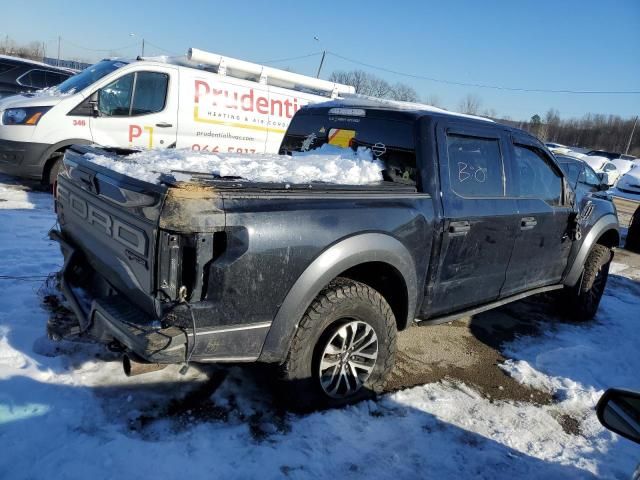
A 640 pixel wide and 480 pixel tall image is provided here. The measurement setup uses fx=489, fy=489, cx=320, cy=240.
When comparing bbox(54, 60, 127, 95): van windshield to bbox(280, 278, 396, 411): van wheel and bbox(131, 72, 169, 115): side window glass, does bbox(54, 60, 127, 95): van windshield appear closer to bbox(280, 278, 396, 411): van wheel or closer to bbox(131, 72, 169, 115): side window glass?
bbox(131, 72, 169, 115): side window glass

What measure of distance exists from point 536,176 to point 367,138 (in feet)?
5.46

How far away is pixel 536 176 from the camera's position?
14.1 ft

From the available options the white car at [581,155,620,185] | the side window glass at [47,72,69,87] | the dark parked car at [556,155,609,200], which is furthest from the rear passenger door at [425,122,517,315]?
the white car at [581,155,620,185]

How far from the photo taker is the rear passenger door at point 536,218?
403cm

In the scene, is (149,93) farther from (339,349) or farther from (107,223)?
(339,349)

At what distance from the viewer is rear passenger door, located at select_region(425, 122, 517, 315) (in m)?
3.39

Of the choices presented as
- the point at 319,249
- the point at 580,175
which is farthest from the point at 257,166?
the point at 580,175

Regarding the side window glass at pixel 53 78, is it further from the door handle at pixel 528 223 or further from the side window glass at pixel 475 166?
the door handle at pixel 528 223

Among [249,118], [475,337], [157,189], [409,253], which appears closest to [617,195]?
[249,118]

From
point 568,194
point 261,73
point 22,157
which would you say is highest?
point 261,73

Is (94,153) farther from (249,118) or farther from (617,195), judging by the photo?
(617,195)

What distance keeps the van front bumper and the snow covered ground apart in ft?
12.8

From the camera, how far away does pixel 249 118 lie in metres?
9.11

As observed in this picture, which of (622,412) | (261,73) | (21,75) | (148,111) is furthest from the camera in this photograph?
(21,75)
